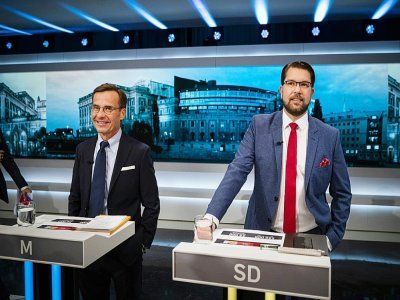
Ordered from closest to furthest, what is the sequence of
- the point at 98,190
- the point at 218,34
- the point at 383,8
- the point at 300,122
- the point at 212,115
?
the point at 300,122, the point at 98,190, the point at 383,8, the point at 218,34, the point at 212,115

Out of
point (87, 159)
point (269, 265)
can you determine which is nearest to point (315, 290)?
point (269, 265)

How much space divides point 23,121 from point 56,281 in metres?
4.93

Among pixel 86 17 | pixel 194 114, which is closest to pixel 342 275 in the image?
pixel 194 114

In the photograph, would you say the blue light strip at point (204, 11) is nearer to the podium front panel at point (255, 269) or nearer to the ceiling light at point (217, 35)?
the ceiling light at point (217, 35)

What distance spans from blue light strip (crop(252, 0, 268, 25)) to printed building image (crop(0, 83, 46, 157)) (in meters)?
3.53

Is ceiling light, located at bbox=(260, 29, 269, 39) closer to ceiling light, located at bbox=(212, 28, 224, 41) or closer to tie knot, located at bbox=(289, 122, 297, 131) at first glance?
ceiling light, located at bbox=(212, 28, 224, 41)

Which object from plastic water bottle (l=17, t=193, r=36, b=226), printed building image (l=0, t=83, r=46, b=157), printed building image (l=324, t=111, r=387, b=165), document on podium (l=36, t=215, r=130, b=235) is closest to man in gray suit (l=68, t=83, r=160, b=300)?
document on podium (l=36, t=215, r=130, b=235)

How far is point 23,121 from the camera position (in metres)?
6.03

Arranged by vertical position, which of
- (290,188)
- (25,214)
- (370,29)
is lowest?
(25,214)

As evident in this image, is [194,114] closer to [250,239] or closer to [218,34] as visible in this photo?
[218,34]

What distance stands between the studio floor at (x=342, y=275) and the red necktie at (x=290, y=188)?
126 centimetres

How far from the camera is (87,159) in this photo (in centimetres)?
216

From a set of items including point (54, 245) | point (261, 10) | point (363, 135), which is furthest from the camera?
point (363, 135)

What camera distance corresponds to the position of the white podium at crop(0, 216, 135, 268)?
59.3 inches
